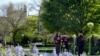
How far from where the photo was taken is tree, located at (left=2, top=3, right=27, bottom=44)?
217 ft

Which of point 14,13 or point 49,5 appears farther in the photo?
point 14,13

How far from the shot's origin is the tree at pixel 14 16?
66.2 m

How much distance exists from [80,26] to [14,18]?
3662cm

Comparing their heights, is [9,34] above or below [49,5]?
below

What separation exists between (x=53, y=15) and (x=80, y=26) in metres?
3.04

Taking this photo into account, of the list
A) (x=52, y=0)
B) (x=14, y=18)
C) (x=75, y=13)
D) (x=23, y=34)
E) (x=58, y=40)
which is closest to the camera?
(x=58, y=40)

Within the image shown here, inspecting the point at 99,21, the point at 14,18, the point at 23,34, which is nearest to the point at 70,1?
the point at 99,21

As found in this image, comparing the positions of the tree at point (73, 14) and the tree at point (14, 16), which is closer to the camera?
the tree at point (73, 14)

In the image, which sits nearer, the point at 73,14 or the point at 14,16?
the point at 73,14

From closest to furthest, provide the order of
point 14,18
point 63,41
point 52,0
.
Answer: point 63,41 → point 52,0 → point 14,18

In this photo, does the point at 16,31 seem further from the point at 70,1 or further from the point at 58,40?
the point at 58,40

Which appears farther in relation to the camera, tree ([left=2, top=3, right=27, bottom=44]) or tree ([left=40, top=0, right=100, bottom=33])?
tree ([left=2, top=3, right=27, bottom=44])

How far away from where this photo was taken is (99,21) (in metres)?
33.0

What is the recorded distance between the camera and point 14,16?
224 ft
